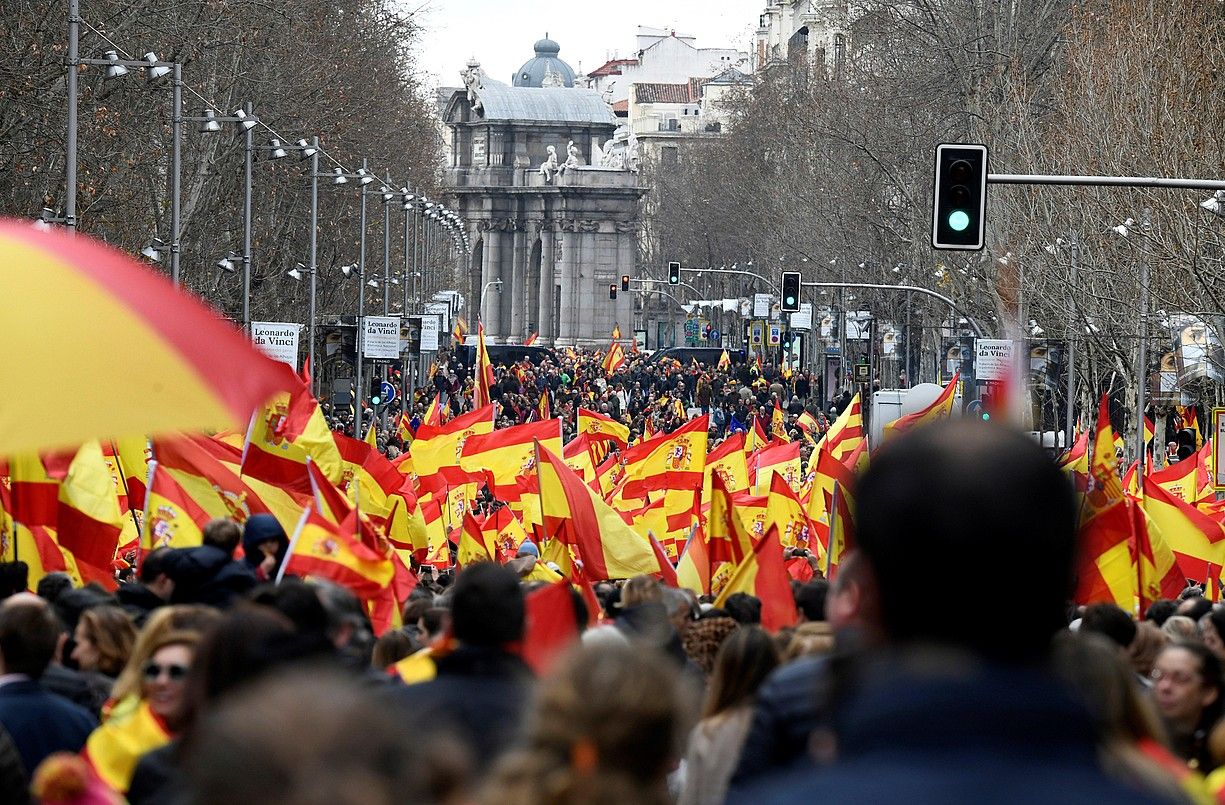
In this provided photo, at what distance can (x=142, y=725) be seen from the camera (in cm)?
534

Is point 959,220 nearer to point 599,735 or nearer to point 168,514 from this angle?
point 168,514

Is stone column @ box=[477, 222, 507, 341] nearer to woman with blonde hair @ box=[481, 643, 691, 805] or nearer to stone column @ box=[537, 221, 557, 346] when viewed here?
stone column @ box=[537, 221, 557, 346]

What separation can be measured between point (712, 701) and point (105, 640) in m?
1.99

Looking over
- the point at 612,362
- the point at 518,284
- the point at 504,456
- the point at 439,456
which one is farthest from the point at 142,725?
the point at 518,284

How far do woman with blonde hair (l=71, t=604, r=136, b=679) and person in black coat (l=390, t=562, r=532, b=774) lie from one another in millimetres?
1906

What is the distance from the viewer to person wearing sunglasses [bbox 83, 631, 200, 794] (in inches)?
209

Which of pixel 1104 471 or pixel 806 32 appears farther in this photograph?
pixel 806 32

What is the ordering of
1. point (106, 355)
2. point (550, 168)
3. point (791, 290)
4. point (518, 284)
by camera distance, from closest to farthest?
point (106, 355)
point (791, 290)
point (550, 168)
point (518, 284)

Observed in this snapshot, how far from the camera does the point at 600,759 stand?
3.13m

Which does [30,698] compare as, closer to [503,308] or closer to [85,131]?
[85,131]

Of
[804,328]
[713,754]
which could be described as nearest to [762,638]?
[713,754]

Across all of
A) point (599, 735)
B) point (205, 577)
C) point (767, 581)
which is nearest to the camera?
point (599, 735)

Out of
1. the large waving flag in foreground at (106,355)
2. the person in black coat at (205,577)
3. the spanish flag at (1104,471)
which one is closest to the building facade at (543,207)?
the spanish flag at (1104,471)

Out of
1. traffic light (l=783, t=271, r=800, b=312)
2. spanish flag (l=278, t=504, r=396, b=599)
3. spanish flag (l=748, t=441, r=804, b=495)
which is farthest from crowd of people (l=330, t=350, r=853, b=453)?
spanish flag (l=278, t=504, r=396, b=599)
